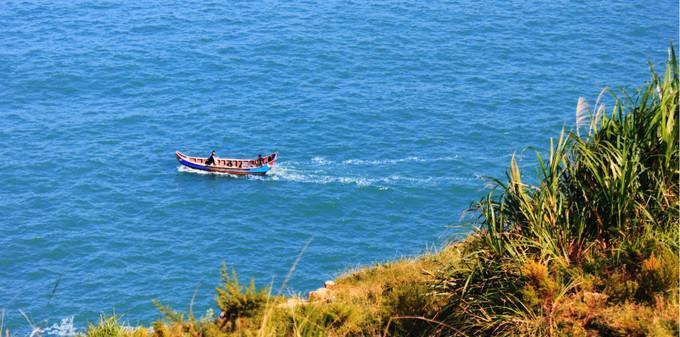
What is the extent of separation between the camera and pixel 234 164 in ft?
253

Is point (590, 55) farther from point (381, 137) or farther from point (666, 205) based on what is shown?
point (666, 205)

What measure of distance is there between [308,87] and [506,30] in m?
30.0

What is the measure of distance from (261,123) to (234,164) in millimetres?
11354

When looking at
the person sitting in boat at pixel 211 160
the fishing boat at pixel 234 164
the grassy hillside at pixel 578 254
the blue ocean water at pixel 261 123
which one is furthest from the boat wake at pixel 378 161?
the grassy hillside at pixel 578 254

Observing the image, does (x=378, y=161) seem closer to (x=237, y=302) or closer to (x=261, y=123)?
(x=261, y=123)

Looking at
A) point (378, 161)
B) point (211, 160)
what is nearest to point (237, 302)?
point (211, 160)

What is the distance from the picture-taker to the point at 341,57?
102375mm

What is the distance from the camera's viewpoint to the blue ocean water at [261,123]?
6569 centimetres

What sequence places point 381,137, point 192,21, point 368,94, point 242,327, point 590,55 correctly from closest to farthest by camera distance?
point 242,327 → point 381,137 → point 368,94 → point 590,55 → point 192,21

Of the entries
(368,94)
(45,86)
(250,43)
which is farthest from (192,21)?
(368,94)

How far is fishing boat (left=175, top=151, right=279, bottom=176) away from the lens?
3009 inches

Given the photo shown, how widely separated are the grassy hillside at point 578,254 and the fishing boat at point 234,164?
61447mm

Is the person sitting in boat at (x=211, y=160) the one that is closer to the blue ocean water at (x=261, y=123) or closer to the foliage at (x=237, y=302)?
the blue ocean water at (x=261, y=123)

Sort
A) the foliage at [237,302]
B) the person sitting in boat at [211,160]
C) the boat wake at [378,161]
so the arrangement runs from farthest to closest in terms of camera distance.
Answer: the boat wake at [378,161] → the person sitting in boat at [211,160] → the foliage at [237,302]
